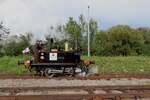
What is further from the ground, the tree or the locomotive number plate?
the tree

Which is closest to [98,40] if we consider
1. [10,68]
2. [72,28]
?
[72,28]

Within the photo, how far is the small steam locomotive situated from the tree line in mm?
34452

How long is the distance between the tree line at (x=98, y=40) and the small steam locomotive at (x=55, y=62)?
34452mm

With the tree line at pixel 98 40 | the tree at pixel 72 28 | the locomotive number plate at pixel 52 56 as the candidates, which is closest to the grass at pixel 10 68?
the locomotive number plate at pixel 52 56

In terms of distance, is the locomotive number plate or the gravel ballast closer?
the gravel ballast

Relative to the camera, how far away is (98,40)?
239ft

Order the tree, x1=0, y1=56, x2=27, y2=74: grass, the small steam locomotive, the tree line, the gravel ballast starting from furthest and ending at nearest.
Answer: the tree < the tree line < x1=0, y1=56, x2=27, y2=74: grass < the small steam locomotive < the gravel ballast

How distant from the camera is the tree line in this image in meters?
60.8

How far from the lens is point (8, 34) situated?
6900cm

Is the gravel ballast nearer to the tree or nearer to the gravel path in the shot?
→ the gravel path

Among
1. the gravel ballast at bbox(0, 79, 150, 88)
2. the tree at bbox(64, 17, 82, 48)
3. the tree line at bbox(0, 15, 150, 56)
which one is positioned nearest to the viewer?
the gravel ballast at bbox(0, 79, 150, 88)

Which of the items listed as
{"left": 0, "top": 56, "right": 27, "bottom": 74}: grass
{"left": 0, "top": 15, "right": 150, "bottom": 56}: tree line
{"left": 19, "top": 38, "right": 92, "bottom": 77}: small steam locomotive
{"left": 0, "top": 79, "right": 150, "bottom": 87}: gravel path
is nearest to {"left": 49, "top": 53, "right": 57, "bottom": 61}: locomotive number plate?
{"left": 19, "top": 38, "right": 92, "bottom": 77}: small steam locomotive

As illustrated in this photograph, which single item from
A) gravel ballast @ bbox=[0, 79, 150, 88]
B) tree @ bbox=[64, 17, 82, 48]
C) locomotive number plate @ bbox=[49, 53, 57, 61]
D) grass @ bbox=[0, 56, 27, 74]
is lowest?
gravel ballast @ bbox=[0, 79, 150, 88]

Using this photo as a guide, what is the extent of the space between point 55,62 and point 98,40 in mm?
52037
